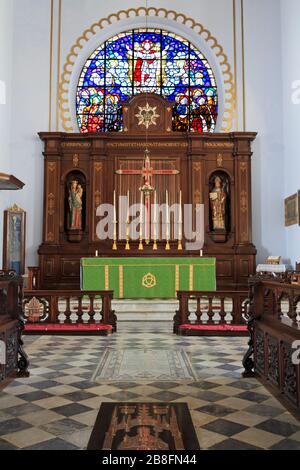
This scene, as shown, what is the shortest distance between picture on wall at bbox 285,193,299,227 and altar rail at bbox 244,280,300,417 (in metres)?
7.13

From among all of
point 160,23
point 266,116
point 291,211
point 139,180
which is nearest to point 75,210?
point 139,180

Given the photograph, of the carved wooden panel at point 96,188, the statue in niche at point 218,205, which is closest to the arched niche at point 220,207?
the statue in niche at point 218,205

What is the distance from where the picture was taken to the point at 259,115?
42.3 feet

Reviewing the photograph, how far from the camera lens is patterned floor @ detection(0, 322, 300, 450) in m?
2.89

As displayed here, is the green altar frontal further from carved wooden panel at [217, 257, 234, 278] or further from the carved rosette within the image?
the carved rosette

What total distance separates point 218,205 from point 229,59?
4.20 metres

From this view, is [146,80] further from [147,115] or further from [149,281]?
[149,281]

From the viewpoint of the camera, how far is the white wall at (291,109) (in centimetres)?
1166

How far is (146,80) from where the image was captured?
44.4 feet

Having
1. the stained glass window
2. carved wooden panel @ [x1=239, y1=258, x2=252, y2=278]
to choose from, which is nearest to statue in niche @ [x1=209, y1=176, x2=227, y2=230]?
carved wooden panel @ [x1=239, y1=258, x2=252, y2=278]

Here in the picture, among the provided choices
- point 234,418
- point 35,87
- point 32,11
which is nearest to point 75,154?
point 35,87

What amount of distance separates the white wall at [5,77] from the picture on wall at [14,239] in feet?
0.71

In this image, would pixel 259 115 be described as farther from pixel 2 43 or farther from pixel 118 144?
pixel 2 43

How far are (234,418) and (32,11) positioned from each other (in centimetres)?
1292
